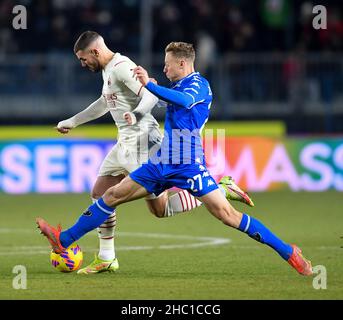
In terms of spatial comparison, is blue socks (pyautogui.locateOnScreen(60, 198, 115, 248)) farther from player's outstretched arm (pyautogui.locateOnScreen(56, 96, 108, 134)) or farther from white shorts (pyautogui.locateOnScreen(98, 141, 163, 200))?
player's outstretched arm (pyautogui.locateOnScreen(56, 96, 108, 134))

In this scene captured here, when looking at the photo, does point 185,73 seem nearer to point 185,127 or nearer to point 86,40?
point 185,127

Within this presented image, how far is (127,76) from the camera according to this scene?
388 inches

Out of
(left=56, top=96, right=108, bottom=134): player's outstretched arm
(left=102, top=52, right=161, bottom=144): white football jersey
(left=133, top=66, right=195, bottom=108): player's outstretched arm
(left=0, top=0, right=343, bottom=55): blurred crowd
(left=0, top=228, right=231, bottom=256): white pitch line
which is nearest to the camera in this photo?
(left=133, top=66, right=195, bottom=108): player's outstretched arm

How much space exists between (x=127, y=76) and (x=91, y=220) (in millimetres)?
1367

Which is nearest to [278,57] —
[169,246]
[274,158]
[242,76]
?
[242,76]

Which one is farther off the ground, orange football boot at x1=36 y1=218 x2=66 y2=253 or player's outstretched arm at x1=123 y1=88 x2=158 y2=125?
player's outstretched arm at x1=123 y1=88 x2=158 y2=125

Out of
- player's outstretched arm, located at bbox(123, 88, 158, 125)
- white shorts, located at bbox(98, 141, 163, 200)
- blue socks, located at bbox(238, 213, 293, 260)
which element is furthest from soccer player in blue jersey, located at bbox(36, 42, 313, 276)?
white shorts, located at bbox(98, 141, 163, 200)

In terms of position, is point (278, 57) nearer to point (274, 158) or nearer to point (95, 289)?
point (274, 158)

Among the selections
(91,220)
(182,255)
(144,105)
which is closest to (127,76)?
(144,105)

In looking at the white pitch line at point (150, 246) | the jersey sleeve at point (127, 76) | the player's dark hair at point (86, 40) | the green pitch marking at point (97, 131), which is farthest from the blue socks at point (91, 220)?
the green pitch marking at point (97, 131)

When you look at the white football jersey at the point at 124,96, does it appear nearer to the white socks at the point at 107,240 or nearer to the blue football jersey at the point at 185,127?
the blue football jersey at the point at 185,127

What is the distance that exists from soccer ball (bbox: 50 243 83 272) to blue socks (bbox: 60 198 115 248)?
0.19 meters

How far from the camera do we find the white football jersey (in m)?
9.88

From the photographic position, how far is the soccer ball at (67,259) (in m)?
9.75
